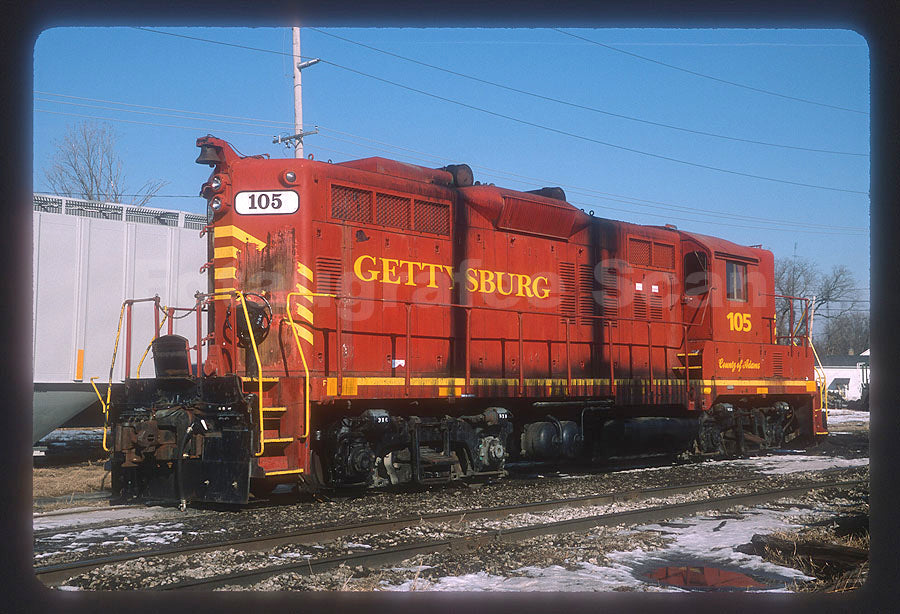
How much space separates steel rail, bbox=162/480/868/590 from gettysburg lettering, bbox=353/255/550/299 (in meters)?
4.02

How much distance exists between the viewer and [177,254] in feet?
52.5

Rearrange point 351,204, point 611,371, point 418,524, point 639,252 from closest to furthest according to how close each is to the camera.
Answer: 1. point 418,524
2. point 351,204
3. point 611,371
4. point 639,252

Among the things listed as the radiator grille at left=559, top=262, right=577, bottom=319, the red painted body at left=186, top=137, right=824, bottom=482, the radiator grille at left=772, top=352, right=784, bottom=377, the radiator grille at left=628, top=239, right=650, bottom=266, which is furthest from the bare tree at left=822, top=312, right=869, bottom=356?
the radiator grille at left=559, top=262, right=577, bottom=319

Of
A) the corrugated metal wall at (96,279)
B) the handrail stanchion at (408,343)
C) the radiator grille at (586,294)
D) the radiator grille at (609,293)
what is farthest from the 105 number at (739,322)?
the corrugated metal wall at (96,279)

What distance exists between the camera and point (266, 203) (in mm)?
9992

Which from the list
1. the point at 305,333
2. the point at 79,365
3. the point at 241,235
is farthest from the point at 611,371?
the point at 79,365

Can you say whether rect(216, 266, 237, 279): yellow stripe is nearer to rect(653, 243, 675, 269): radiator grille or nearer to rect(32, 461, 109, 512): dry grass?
rect(32, 461, 109, 512): dry grass

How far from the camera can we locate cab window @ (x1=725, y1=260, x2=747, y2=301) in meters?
15.4

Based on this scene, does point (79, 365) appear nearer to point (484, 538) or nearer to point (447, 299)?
point (447, 299)

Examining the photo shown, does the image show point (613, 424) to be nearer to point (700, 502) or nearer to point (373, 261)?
point (700, 502)

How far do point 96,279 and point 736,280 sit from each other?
40.1 ft

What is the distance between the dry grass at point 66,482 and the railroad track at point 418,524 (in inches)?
159

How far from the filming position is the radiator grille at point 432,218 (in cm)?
1104

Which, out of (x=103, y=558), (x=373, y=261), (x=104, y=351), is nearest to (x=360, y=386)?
(x=373, y=261)
